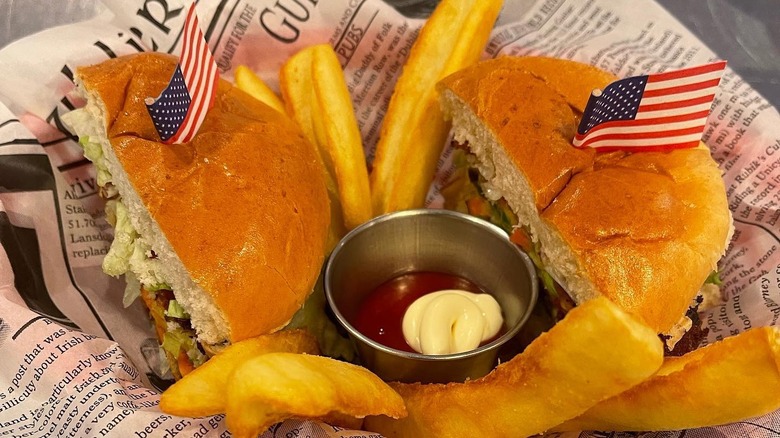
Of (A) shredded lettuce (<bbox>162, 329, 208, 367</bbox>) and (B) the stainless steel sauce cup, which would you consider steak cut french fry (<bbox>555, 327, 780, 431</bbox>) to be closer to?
(B) the stainless steel sauce cup

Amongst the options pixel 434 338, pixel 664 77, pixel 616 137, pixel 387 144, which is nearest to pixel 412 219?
pixel 387 144

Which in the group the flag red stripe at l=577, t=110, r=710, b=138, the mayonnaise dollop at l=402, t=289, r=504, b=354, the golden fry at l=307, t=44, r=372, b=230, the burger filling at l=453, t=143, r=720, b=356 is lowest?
the mayonnaise dollop at l=402, t=289, r=504, b=354

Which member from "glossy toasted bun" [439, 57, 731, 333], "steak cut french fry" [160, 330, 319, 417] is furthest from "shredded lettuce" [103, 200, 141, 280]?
"glossy toasted bun" [439, 57, 731, 333]

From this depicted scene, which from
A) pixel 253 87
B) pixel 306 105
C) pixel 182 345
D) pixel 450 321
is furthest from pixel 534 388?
pixel 253 87

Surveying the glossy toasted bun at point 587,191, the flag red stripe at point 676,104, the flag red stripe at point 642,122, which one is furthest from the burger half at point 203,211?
the flag red stripe at point 676,104

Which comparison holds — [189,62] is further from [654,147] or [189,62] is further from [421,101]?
[654,147]

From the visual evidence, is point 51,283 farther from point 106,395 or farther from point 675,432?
point 675,432
